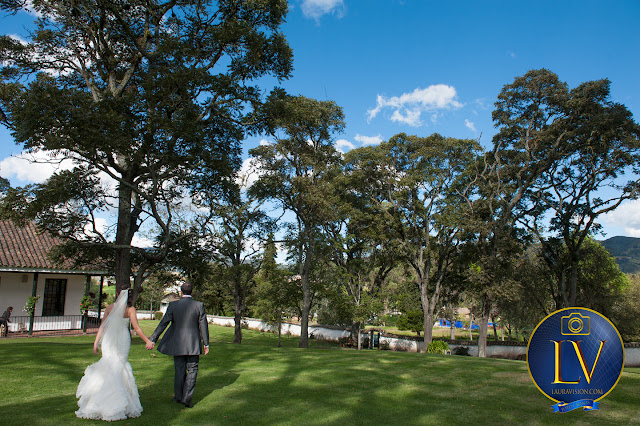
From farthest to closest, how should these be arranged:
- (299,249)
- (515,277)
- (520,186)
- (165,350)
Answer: (515,277) < (520,186) < (299,249) < (165,350)

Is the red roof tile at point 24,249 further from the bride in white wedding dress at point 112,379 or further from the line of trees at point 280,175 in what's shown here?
the bride in white wedding dress at point 112,379

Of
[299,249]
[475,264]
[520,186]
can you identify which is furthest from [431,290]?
[299,249]

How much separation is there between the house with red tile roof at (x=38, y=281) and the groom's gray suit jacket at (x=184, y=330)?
19.2 metres

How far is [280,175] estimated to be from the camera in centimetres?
2656

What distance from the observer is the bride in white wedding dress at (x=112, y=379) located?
5395 mm

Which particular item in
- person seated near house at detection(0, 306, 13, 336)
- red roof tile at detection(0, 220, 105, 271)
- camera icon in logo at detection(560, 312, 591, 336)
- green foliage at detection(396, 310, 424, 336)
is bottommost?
green foliage at detection(396, 310, 424, 336)

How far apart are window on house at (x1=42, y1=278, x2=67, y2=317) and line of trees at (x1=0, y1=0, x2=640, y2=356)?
577cm

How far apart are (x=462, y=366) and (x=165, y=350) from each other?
759 cm

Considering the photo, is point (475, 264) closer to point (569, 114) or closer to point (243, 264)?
point (569, 114)

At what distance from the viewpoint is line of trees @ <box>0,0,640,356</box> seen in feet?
45.1

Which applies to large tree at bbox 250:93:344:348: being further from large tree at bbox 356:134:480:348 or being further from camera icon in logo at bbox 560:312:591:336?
camera icon in logo at bbox 560:312:591:336

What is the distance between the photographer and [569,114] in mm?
28078

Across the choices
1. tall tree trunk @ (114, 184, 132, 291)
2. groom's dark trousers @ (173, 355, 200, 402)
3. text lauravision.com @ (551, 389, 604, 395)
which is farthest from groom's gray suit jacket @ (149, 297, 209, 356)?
tall tree trunk @ (114, 184, 132, 291)

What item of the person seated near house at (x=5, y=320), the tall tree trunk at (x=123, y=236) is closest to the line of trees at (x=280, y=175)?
the tall tree trunk at (x=123, y=236)
